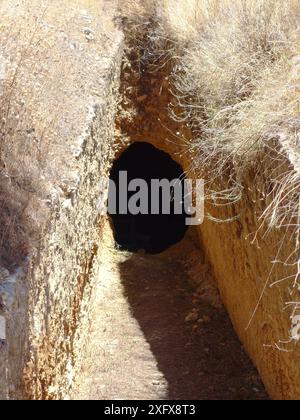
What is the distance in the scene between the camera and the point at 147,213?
1162cm

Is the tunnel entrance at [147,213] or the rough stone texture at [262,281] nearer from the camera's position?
the rough stone texture at [262,281]

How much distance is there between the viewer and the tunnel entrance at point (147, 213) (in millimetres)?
→ 11125

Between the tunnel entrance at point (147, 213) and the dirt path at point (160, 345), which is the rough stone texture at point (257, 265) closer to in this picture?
the dirt path at point (160, 345)

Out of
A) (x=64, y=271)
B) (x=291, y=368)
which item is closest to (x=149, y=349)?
(x=64, y=271)

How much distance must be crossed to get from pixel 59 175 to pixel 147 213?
249 inches

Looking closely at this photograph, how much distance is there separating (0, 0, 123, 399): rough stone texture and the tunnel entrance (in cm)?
300

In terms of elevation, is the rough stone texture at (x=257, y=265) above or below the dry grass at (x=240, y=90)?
below

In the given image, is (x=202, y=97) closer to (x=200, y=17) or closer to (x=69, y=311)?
(x=200, y=17)

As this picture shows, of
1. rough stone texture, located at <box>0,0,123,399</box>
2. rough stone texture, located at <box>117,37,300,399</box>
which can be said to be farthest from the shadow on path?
rough stone texture, located at <box>0,0,123,399</box>

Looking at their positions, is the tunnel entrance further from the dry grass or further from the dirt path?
the dry grass

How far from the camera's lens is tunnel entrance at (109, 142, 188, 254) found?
11125 millimetres

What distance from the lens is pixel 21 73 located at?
6.07 meters

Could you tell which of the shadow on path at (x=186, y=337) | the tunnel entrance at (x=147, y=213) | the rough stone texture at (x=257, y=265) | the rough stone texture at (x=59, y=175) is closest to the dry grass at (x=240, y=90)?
the rough stone texture at (x=257, y=265)

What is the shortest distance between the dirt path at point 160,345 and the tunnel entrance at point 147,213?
2.43 metres
